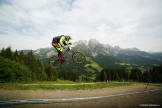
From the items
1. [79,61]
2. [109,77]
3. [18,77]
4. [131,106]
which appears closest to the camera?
[131,106]

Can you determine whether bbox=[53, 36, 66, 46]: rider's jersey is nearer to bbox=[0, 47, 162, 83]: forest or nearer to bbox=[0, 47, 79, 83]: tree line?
bbox=[0, 47, 162, 83]: forest

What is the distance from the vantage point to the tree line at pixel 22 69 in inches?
1300

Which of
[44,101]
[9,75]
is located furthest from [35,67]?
[44,101]

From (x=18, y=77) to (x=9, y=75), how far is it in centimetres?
640

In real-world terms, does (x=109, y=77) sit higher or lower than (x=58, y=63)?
lower

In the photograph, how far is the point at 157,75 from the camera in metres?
80.2

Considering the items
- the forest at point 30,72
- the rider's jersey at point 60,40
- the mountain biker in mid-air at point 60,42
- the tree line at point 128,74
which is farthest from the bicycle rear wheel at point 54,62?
the tree line at point 128,74

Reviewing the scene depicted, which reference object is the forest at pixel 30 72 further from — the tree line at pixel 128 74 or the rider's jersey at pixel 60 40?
the rider's jersey at pixel 60 40

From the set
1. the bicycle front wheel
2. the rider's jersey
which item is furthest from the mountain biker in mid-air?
the bicycle front wheel

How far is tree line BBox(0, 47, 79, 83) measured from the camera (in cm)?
3303

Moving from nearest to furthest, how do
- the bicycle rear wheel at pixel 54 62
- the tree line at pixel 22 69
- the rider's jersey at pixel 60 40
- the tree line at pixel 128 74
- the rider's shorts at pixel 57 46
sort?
the rider's jersey at pixel 60 40 → the rider's shorts at pixel 57 46 → the bicycle rear wheel at pixel 54 62 → the tree line at pixel 22 69 → the tree line at pixel 128 74

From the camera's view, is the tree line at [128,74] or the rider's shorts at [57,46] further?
the tree line at [128,74]

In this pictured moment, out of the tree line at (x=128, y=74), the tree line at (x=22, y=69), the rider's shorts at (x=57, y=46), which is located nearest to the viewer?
the rider's shorts at (x=57, y=46)

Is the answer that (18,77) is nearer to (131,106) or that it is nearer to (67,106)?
(67,106)
